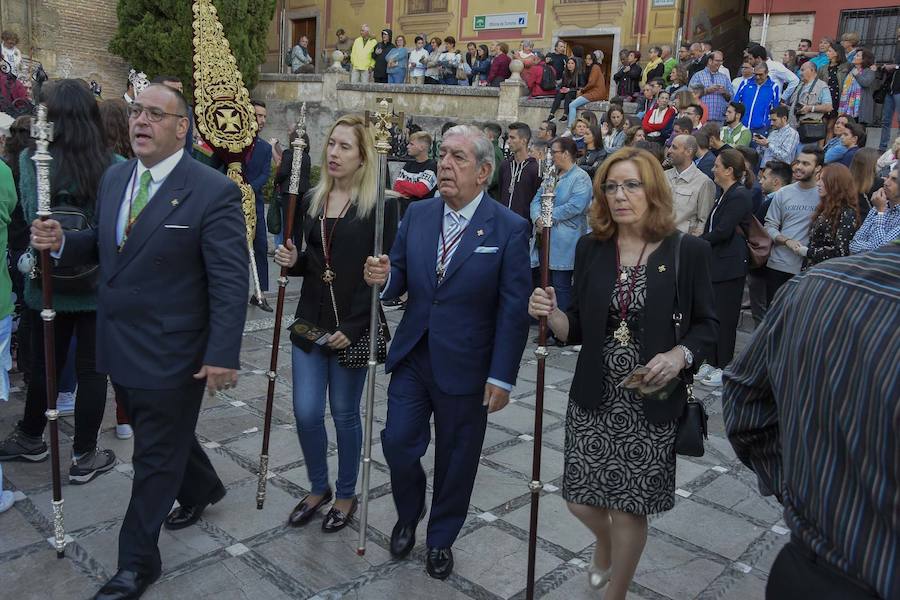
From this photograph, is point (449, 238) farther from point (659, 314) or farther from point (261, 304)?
point (261, 304)

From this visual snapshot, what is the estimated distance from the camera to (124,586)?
307 centimetres

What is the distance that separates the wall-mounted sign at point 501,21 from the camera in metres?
22.3

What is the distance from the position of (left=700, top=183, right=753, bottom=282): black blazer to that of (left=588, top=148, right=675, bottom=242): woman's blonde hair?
3423 millimetres

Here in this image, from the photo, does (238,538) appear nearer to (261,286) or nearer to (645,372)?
(645,372)

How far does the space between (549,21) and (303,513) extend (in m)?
20.3

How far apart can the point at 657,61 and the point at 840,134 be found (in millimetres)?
7088

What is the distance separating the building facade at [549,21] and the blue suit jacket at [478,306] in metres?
17.7

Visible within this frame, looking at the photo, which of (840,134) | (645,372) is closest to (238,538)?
(645,372)

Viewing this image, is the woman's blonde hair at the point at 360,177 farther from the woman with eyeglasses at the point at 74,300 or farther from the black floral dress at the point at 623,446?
the black floral dress at the point at 623,446

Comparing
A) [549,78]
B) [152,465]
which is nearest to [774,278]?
[152,465]

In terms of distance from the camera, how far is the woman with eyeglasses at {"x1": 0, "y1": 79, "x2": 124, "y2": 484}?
3.96 m

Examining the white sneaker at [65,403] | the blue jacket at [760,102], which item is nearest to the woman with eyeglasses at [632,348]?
the white sneaker at [65,403]

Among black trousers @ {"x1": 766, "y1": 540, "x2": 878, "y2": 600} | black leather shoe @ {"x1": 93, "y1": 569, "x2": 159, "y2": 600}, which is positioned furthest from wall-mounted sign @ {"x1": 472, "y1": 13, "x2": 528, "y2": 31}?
black trousers @ {"x1": 766, "y1": 540, "x2": 878, "y2": 600}

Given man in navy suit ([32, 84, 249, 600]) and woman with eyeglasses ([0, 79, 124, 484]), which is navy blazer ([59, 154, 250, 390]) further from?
woman with eyeglasses ([0, 79, 124, 484])
